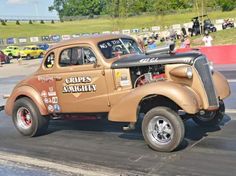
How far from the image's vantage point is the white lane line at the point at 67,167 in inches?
229

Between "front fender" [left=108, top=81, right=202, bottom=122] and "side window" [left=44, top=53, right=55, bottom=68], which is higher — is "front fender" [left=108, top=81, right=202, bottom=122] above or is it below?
below

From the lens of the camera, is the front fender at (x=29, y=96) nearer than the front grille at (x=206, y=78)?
No

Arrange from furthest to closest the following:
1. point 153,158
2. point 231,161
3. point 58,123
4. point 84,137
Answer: point 58,123
point 84,137
point 153,158
point 231,161

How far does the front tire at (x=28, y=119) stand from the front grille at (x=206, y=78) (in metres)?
3.51

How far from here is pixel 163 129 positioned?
6535 mm

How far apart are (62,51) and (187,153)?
324 centimetres

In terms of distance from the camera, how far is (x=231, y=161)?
18.9 ft

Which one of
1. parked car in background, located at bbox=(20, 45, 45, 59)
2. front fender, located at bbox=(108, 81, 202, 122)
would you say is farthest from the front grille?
parked car in background, located at bbox=(20, 45, 45, 59)

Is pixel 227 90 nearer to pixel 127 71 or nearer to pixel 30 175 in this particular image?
pixel 127 71

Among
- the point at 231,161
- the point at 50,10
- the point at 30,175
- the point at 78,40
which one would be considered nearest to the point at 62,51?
the point at 78,40

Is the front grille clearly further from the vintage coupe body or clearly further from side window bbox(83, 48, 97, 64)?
side window bbox(83, 48, 97, 64)

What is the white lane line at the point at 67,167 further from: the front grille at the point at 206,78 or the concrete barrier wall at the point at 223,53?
the concrete barrier wall at the point at 223,53

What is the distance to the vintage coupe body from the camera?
21.3ft

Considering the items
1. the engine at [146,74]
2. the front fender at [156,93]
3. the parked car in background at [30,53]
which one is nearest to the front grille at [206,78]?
the front fender at [156,93]
